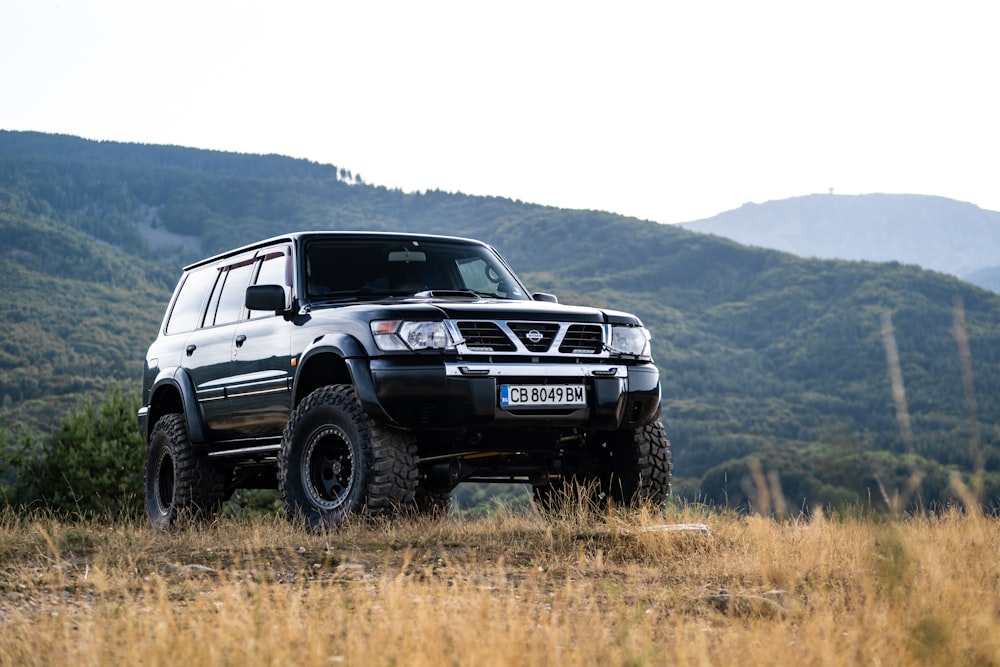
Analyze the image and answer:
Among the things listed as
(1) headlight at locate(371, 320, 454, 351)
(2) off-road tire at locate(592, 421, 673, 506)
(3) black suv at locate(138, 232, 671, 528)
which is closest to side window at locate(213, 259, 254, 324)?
(3) black suv at locate(138, 232, 671, 528)

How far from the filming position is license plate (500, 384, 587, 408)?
7.09 metres

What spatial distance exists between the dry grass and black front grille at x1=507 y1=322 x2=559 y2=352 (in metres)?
1.12

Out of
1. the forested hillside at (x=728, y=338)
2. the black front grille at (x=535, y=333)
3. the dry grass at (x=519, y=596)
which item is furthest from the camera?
the forested hillside at (x=728, y=338)

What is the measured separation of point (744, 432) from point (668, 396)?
12.4m

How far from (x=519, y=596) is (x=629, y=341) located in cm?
324

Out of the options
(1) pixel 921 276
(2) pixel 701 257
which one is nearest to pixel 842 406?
(1) pixel 921 276

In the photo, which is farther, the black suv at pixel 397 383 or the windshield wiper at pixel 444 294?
the windshield wiper at pixel 444 294

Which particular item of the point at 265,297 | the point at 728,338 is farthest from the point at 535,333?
the point at 728,338

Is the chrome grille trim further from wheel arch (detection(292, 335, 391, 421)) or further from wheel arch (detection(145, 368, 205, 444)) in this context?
wheel arch (detection(145, 368, 205, 444))

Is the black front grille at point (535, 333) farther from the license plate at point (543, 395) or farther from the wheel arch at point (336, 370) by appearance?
the wheel arch at point (336, 370)

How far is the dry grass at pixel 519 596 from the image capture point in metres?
3.53

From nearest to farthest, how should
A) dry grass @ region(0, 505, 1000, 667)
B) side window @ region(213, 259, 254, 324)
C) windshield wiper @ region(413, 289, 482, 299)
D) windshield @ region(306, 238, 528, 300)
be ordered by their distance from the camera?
dry grass @ region(0, 505, 1000, 667) < windshield wiper @ region(413, 289, 482, 299) < windshield @ region(306, 238, 528, 300) < side window @ region(213, 259, 254, 324)

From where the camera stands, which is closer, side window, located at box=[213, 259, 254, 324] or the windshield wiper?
the windshield wiper

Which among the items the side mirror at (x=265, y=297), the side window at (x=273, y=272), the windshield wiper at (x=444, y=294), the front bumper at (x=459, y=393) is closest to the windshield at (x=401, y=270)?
the windshield wiper at (x=444, y=294)
